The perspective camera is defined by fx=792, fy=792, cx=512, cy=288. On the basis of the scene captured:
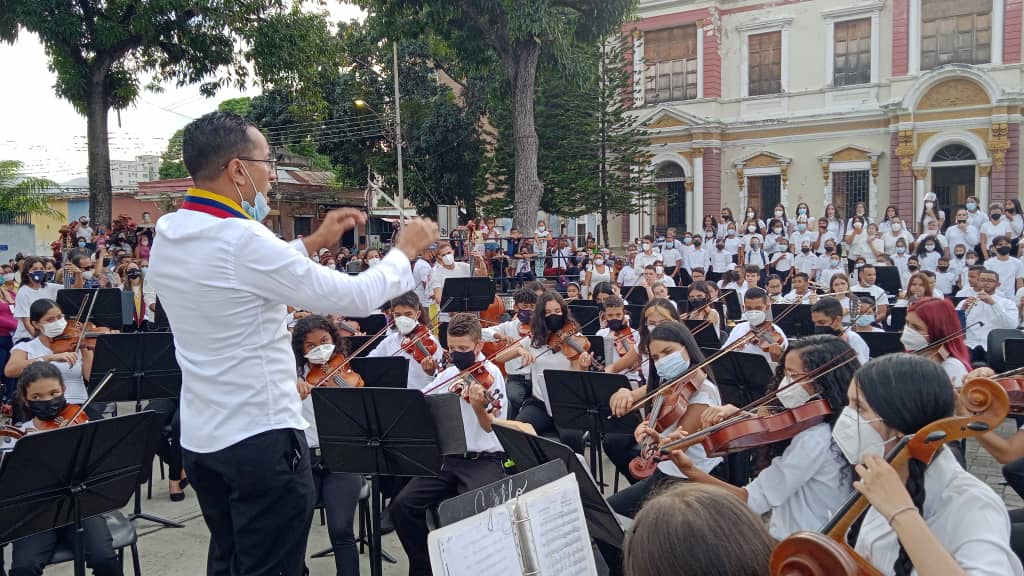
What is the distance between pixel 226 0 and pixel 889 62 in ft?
68.0

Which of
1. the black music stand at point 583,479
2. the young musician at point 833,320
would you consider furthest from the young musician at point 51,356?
the young musician at point 833,320

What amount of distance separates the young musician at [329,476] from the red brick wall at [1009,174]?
2456 centimetres

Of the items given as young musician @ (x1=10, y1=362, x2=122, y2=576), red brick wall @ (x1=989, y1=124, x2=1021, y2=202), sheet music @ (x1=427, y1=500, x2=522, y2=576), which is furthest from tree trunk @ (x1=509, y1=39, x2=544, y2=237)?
red brick wall @ (x1=989, y1=124, x2=1021, y2=202)

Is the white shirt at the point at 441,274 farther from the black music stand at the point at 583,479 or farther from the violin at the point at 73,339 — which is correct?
the black music stand at the point at 583,479

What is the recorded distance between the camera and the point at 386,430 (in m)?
4.26

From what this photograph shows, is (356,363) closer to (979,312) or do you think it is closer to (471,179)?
(979,312)

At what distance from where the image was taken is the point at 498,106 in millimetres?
25531

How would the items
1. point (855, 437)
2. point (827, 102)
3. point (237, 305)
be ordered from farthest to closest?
point (827, 102) < point (855, 437) < point (237, 305)

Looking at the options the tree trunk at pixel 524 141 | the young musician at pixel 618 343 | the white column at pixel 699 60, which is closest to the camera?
the young musician at pixel 618 343

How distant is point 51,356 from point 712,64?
26085 millimetres

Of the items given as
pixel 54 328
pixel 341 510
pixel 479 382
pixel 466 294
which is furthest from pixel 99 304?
pixel 479 382

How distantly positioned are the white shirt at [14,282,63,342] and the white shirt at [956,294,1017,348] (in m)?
10.7

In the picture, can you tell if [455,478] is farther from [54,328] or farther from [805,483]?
[54,328]

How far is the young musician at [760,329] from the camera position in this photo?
7223 millimetres
